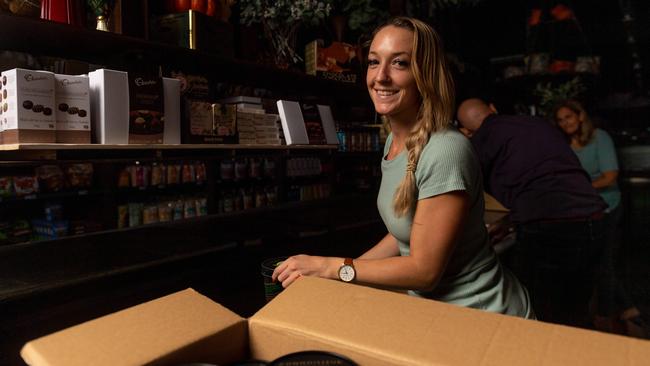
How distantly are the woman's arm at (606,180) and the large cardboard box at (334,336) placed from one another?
3.38 m

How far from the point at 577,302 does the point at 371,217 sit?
4.64 feet

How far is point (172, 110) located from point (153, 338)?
5.93ft

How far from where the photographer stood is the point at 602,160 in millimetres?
3596

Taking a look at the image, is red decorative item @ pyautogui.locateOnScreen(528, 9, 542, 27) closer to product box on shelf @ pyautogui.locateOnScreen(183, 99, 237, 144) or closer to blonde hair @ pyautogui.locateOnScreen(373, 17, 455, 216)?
product box on shelf @ pyautogui.locateOnScreen(183, 99, 237, 144)

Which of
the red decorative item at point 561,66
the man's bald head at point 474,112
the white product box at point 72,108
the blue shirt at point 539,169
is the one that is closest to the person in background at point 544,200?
the blue shirt at point 539,169

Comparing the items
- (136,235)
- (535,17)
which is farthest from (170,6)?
(535,17)

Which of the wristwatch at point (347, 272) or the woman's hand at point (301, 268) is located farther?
the wristwatch at point (347, 272)

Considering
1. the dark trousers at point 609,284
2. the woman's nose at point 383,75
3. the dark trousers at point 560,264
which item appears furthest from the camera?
the dark trousers at point 609,284

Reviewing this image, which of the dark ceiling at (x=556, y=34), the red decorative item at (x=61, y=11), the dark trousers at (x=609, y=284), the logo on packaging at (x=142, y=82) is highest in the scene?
the dark ceiling at (x=556, y=34)

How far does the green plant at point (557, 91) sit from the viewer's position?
525cm

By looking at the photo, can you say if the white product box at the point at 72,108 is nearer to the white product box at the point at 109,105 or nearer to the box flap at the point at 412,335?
the white product box at the point at 109,105

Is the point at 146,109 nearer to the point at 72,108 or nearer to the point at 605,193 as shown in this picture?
the point at 72,108

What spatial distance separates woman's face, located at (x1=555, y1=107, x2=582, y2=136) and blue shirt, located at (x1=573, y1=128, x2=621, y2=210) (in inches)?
6.1

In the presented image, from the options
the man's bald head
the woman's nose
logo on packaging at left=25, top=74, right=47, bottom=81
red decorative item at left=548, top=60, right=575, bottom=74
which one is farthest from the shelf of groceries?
red decorative item at left=548, top=60, right=575, bottom=74
